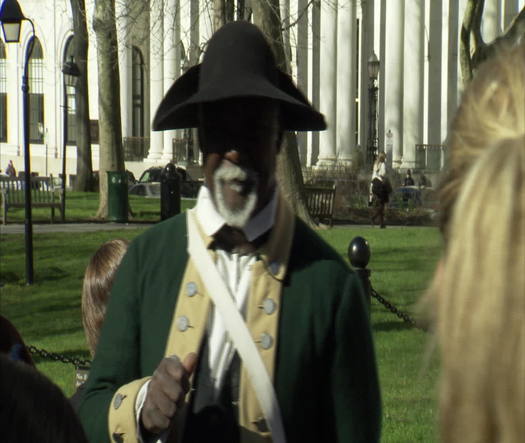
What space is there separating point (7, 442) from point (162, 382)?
118cm

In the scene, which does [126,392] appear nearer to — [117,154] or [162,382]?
[162,382]

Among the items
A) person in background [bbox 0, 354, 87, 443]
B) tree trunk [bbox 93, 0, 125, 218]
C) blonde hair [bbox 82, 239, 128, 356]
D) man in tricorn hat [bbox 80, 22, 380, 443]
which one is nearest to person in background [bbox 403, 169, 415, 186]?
tree trunk [bbox 93, 0, 125, 218]

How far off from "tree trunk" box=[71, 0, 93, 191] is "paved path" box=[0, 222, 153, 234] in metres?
11.0

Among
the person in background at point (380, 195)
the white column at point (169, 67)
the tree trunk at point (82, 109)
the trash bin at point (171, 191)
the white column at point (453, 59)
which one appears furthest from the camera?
the white column at point (453, 59)

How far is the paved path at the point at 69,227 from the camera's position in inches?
964

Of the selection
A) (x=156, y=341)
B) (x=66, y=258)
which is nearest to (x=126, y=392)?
(x=156, y=341)

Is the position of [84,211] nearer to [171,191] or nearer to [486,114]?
[171,191]

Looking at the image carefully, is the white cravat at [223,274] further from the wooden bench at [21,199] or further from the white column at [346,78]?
the white column at [346,78]

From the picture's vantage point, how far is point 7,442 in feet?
5.33

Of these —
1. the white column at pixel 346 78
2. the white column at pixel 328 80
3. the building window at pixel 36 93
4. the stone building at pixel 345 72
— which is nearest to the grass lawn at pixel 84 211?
the stone building at pixel 345 72

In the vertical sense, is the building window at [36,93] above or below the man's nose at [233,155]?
above

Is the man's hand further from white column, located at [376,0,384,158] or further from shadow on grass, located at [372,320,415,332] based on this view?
white column, located at [376,0,384,158]

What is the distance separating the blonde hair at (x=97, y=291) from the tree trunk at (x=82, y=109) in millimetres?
32146

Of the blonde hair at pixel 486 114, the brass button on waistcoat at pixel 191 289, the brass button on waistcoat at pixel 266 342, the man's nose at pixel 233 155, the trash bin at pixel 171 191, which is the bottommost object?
the trash bin at pixel 171 191
